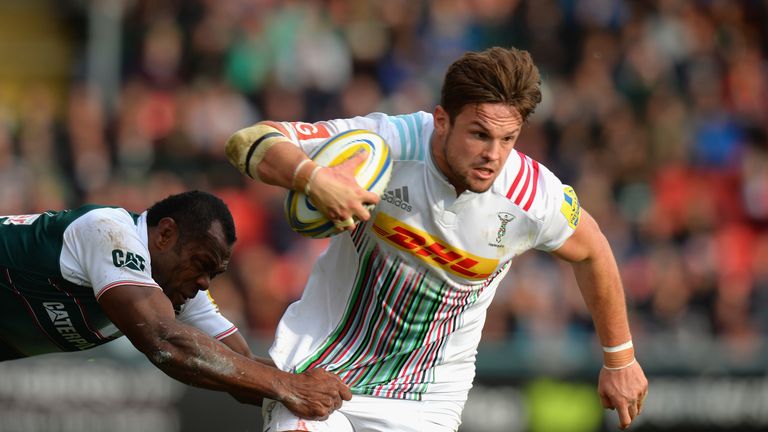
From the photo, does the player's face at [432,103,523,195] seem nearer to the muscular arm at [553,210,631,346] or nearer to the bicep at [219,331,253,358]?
the muscular arm at [553,210,631,346]

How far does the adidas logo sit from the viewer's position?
566cm

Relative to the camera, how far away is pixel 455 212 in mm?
5695

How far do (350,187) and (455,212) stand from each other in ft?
2.74

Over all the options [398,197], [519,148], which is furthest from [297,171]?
[519,148]

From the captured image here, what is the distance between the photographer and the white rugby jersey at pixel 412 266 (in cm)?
567

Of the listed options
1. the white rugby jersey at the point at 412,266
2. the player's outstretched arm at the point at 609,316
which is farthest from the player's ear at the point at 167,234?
the player's outstretched arm at the point at 609,316

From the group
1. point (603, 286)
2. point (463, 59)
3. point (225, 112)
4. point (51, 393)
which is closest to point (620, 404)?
point (603, 286)

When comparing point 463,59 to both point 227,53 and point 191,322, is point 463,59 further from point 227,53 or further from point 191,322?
point 227,53

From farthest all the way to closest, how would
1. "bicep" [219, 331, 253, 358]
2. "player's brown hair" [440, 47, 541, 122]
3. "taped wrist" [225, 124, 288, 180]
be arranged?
"bicep" [219, 331, 253, 358] → "player's brown hair" [440, 47, 541, 122] → "taped wrist" [225, 124, 288, 180]

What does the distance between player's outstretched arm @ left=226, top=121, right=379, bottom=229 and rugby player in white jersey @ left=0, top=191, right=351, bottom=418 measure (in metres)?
0.88

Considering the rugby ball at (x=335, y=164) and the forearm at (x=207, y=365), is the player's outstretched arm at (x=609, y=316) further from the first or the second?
the forearm at (x=207, y=365)

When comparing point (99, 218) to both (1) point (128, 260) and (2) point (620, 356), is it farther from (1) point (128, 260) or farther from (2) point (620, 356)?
(2) point (620, 356)

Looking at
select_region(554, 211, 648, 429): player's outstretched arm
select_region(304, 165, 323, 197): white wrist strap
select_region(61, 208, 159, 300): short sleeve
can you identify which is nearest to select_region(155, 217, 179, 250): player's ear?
select_region(61, 208, 159, 300): short sleeve

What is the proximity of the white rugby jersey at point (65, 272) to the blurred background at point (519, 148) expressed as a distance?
4039 mm
